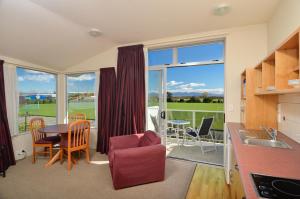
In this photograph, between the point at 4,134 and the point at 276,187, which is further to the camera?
the point at 4,134

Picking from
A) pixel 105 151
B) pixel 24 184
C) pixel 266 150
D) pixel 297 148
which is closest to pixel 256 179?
pixel 266 150

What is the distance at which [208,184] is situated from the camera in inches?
102

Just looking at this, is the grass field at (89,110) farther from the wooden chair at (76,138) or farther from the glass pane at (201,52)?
the glass pane at (201,52)

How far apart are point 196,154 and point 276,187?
322cm

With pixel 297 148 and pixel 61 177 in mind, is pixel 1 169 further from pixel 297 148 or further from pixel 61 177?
pixel 297 148

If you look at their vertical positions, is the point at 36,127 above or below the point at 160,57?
below

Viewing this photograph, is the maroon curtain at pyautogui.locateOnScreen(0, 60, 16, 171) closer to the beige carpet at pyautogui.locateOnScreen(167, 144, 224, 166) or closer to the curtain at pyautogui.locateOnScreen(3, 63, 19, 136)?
the curtain at pyautogui.locateOnScreen(3, 63, 19, 136)

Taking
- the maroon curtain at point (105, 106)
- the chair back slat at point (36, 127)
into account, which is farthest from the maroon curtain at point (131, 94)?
the chair back slat at point (36, 127)

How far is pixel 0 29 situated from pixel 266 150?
152 inches

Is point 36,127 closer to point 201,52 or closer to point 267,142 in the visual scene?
point 201,52

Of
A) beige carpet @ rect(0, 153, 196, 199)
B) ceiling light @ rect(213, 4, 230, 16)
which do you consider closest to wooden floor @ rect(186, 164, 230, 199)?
beige carpet @ rect(0, 153, 196, 199)

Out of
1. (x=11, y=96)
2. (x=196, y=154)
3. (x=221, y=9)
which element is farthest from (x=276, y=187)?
(x=11, y=96)

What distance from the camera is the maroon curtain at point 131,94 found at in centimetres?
360

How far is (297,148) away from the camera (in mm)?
1511
